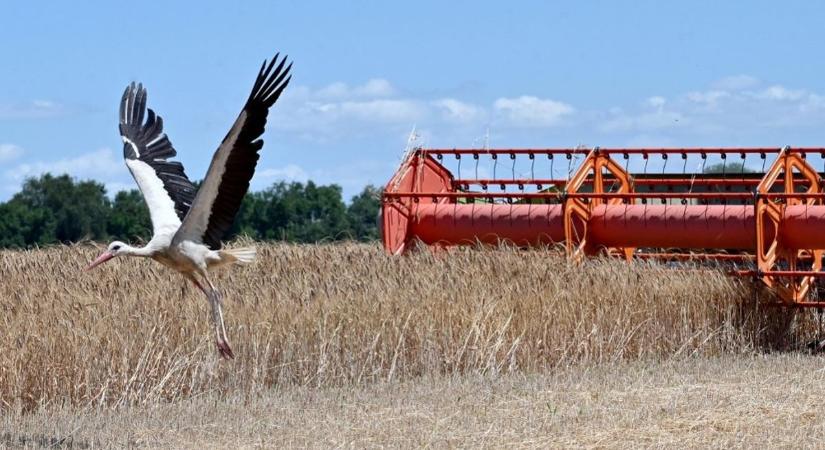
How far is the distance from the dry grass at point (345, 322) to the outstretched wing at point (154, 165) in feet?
2.23

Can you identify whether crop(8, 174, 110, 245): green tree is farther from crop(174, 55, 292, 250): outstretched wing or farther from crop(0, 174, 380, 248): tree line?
crop(174, 55, 292, 250): outstretched wing

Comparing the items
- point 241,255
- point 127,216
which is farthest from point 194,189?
point 127,216

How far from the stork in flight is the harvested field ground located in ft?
1.80

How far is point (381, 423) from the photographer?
8.47 metres

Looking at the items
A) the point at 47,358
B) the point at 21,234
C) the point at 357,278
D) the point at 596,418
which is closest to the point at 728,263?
the point at 357,278

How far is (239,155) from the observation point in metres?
9.12

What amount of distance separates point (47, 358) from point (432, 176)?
24.1ft

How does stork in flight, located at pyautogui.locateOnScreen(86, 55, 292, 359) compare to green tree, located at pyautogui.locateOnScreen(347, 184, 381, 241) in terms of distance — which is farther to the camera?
green tree, located at pyautogui.locateOnScreen(347, 184, 381, 241)

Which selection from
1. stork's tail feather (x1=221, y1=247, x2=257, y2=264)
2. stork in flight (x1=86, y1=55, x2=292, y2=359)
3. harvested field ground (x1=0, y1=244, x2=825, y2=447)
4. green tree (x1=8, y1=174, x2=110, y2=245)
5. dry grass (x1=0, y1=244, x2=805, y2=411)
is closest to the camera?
harvested field ground (x1=0, y1=244, x2=825, y2=447)

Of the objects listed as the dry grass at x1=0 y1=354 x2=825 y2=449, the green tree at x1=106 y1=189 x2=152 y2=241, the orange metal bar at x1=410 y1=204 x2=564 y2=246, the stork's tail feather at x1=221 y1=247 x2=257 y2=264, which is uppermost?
the green tree at x1=106 y1=189 x2=152 y2=241

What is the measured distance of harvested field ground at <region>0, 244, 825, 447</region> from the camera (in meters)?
8.43

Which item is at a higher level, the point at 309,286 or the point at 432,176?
the point at 432,176

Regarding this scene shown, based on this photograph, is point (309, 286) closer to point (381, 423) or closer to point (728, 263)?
point (381, 423)

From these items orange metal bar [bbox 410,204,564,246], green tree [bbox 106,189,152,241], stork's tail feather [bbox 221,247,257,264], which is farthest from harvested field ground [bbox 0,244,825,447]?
green tree [bbox 106,189,152,241]
